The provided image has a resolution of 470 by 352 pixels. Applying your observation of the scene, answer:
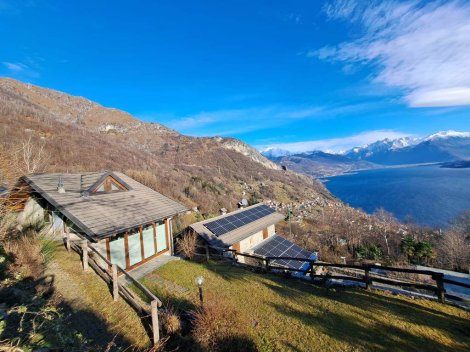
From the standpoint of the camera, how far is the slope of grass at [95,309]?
7.04m

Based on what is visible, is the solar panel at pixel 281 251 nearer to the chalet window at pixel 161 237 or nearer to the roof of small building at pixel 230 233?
the roof of small building at pixel 230 233

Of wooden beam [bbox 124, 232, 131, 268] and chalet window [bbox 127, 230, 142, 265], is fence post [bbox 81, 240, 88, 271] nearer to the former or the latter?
wooden beam [bbox 124, 232, 131, 268]

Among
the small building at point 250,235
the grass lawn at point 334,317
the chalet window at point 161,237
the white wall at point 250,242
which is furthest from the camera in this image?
the white wall at point 250,242

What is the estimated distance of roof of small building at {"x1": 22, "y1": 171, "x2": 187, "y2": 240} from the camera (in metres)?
11.9

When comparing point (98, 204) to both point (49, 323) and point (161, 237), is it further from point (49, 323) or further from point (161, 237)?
point (49, 323)

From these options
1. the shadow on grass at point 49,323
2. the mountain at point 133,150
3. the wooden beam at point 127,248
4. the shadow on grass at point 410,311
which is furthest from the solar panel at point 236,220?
the mountain at point 133,150

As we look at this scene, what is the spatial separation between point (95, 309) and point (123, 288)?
3.46 feet

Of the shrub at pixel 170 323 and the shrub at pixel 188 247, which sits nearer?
the shrub at pixel 170 323

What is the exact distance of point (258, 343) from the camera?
286 inches

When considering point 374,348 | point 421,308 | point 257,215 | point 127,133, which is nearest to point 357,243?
point 257,215

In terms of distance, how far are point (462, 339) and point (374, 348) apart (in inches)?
102

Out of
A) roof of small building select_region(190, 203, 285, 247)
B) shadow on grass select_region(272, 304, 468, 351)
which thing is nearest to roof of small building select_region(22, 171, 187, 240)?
roof of small building select_region(190, 203, 285, 247)

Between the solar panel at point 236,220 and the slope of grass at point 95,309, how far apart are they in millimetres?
11107

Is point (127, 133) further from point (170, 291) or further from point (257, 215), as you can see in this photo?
point (170, 291)
